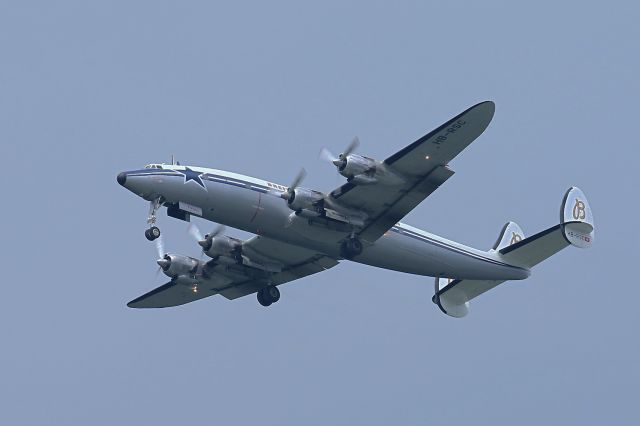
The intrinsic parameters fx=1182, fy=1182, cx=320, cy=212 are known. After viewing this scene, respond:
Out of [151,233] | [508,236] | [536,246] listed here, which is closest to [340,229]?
[151,233]

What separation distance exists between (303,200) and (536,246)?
10150mm

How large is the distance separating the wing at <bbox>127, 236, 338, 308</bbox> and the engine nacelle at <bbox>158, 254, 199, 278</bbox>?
49cm

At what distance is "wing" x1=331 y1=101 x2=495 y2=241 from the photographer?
129 ft

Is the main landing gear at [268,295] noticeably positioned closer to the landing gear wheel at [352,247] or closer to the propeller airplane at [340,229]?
the propeller airplane at [340,229]

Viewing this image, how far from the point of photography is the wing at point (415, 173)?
39.4 meters

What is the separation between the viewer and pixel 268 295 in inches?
1877

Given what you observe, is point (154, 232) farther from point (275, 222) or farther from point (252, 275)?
point (252, 275)

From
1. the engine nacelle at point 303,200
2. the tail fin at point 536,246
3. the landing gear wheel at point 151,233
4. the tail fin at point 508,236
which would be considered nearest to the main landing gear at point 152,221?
the landing gear wheel at point 151,233

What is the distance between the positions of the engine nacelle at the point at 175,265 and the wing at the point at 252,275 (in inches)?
19.4

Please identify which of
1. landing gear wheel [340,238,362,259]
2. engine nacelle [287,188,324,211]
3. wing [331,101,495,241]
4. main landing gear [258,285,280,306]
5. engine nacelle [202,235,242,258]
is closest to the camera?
wing [331,101,495,241]

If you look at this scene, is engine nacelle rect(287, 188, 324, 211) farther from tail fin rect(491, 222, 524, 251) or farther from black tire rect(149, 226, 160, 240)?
tail fin rect(491, 222, 524, 251)

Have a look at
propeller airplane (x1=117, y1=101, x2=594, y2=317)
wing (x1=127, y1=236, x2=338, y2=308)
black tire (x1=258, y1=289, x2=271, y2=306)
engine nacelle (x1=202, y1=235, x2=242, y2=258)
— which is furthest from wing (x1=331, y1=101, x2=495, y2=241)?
black tire (x1=258, y1=289, x2=271, y2=306)

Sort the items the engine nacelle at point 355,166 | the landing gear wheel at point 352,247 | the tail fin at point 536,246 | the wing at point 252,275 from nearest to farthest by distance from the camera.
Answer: the engine nacelle at point 355,166 → the landing gear wheel at point 352,247 → the tail fin at point 536,246 → the wing at point 252,275

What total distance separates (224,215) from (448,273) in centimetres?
970
